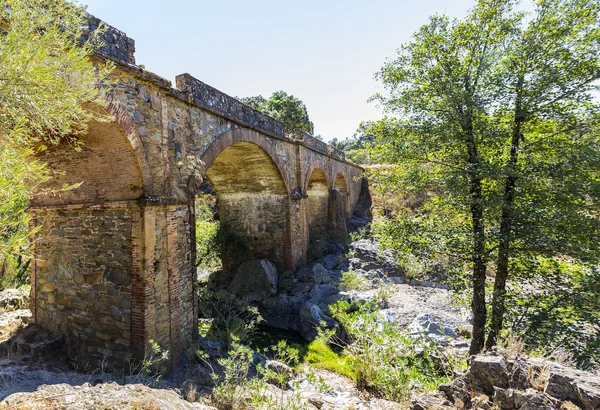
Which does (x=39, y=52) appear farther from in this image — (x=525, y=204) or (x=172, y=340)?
(x=525, y=204)

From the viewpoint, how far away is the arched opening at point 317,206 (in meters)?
15.3

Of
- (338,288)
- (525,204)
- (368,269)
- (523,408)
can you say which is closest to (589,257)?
(525,204)

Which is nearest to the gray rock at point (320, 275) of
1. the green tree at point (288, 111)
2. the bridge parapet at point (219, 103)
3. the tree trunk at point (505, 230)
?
the bridge parapet at point (219, 103)

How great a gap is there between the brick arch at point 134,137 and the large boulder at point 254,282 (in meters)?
4.98

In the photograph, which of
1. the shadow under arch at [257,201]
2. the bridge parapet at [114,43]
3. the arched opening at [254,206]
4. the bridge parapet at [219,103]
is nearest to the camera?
the bridge parapet at [114,43]

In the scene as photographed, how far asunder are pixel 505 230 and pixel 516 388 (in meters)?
2.47

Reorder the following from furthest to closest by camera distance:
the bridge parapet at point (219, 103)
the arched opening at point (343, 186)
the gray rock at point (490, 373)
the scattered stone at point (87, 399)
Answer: the arched opening at point (343, 186), the bridge parapet at point (219, 103), the gray rock at point (490, 373), the scattered stone at point (87, 399)

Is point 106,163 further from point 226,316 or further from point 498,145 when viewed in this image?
point 498,145

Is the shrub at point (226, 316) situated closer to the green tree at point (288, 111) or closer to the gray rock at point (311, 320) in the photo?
the gray rock at point (311, 320)

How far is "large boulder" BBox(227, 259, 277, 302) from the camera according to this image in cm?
875

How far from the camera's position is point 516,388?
255 cm

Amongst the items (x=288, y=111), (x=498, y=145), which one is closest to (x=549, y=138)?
(x=498, y=145)

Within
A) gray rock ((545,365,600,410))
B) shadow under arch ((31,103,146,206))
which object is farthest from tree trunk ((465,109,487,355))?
shadow under arch ((31,103,146,206))

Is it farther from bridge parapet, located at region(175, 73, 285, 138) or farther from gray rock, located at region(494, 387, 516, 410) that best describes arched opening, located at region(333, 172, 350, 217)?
gray rock, located at region(494, 387, 516, 410)
